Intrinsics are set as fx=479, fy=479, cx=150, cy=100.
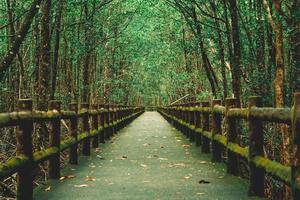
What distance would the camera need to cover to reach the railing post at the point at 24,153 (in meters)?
5.53

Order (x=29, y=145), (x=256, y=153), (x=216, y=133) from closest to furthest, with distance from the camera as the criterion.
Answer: (x=29, y=145)
(x=256, y=153)
(x=216, y=133)

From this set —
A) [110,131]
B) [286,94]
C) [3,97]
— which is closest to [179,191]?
[286,94]

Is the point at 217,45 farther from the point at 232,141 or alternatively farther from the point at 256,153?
the point at 256,153

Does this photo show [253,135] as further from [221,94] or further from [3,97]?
[3,97]

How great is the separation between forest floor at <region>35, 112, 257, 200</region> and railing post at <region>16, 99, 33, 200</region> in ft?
1.55

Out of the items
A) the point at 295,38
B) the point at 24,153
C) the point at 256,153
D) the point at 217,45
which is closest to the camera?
the point at 24,153

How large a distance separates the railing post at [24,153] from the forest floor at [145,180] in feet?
1.55

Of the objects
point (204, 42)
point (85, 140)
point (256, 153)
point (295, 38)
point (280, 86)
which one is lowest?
point (85, 140)

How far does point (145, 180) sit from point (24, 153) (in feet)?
8.14

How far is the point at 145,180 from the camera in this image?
24.8ft

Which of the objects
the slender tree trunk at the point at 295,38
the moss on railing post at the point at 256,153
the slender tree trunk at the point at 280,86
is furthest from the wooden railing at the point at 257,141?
the slender tree trunk at the point at 295,38

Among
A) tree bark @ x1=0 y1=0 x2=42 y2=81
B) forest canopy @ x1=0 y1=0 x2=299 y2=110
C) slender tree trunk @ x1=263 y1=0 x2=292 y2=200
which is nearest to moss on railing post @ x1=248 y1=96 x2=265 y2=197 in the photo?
slender tree trunk @ x1=263 y1=0 x2=292 y2=200

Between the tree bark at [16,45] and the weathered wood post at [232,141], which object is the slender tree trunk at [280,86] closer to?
the weathered wood post at [232,141]

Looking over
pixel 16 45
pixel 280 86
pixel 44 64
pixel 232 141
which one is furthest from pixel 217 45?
pixel 232 141
